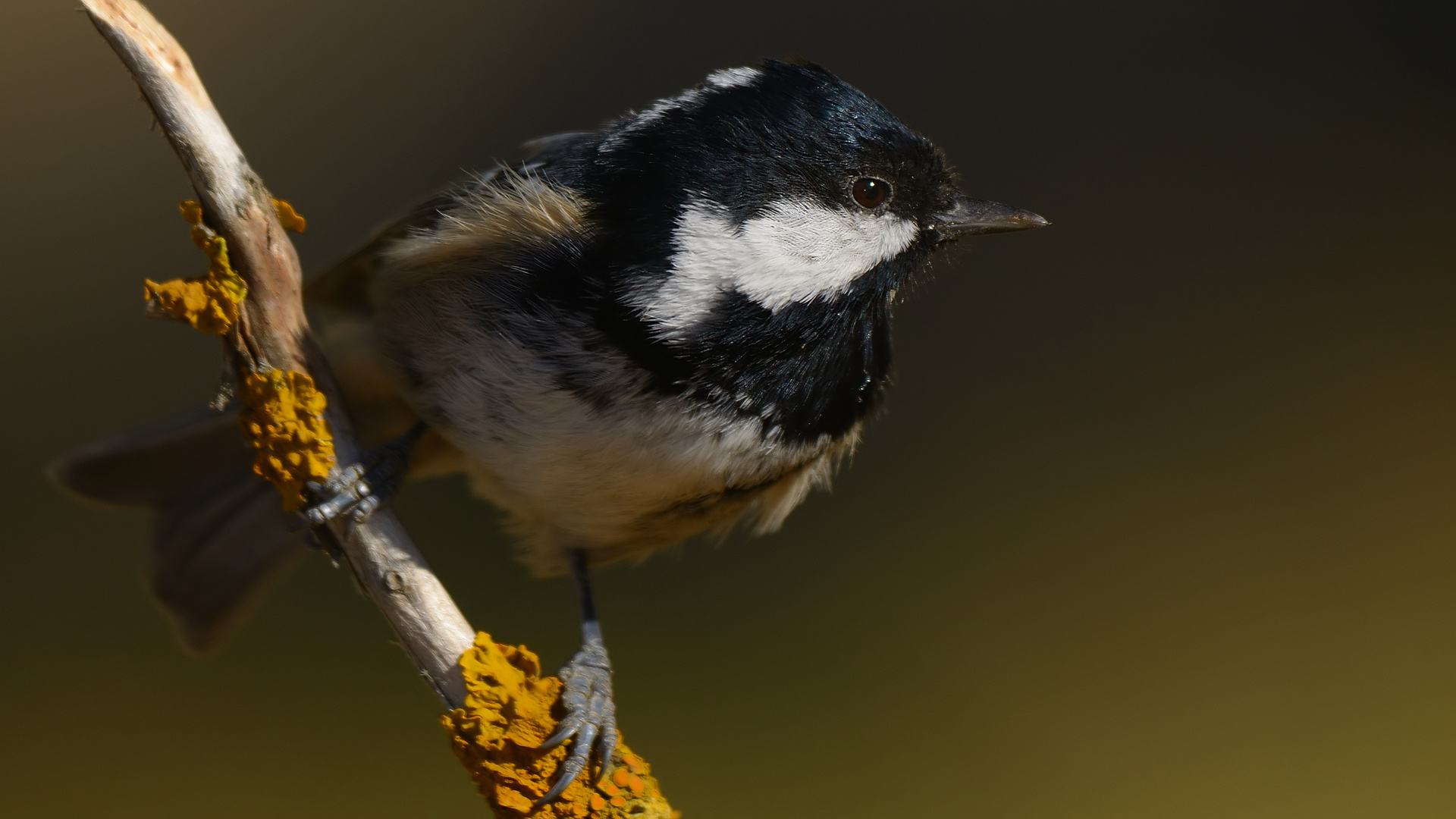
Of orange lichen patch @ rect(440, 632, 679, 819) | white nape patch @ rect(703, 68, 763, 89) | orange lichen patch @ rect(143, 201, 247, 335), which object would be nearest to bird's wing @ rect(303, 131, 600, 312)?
white nape patch @ rect(703, 68, 763, 89)

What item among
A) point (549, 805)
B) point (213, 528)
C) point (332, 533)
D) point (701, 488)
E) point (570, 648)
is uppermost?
point (701, 488)

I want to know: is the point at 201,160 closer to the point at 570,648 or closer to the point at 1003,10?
the point at 570,648

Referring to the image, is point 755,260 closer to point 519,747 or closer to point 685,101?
point 685,101

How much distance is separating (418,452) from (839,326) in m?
0.65

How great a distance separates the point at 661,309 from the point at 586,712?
1.45 feet

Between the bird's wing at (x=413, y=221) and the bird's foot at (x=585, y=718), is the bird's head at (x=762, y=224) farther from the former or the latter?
the bird's foot at (x=585, y=718)

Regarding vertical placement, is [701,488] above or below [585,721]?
above

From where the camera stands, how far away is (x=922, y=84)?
7.82 feet

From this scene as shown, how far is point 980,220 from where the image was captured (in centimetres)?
120

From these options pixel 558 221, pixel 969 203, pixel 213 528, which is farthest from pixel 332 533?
pixel 969 203

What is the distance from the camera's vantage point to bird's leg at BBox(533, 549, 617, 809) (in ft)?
3.34

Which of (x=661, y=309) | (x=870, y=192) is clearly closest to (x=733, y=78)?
(x=870, y=192)

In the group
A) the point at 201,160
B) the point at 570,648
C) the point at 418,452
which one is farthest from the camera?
the point at 570,648

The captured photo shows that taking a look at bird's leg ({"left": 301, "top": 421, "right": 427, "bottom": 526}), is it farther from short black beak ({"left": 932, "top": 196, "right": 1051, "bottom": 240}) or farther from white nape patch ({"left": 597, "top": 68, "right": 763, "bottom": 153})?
short black beak ({"left": 932, "top": 196, "right": 1051, "bottom": 240})
